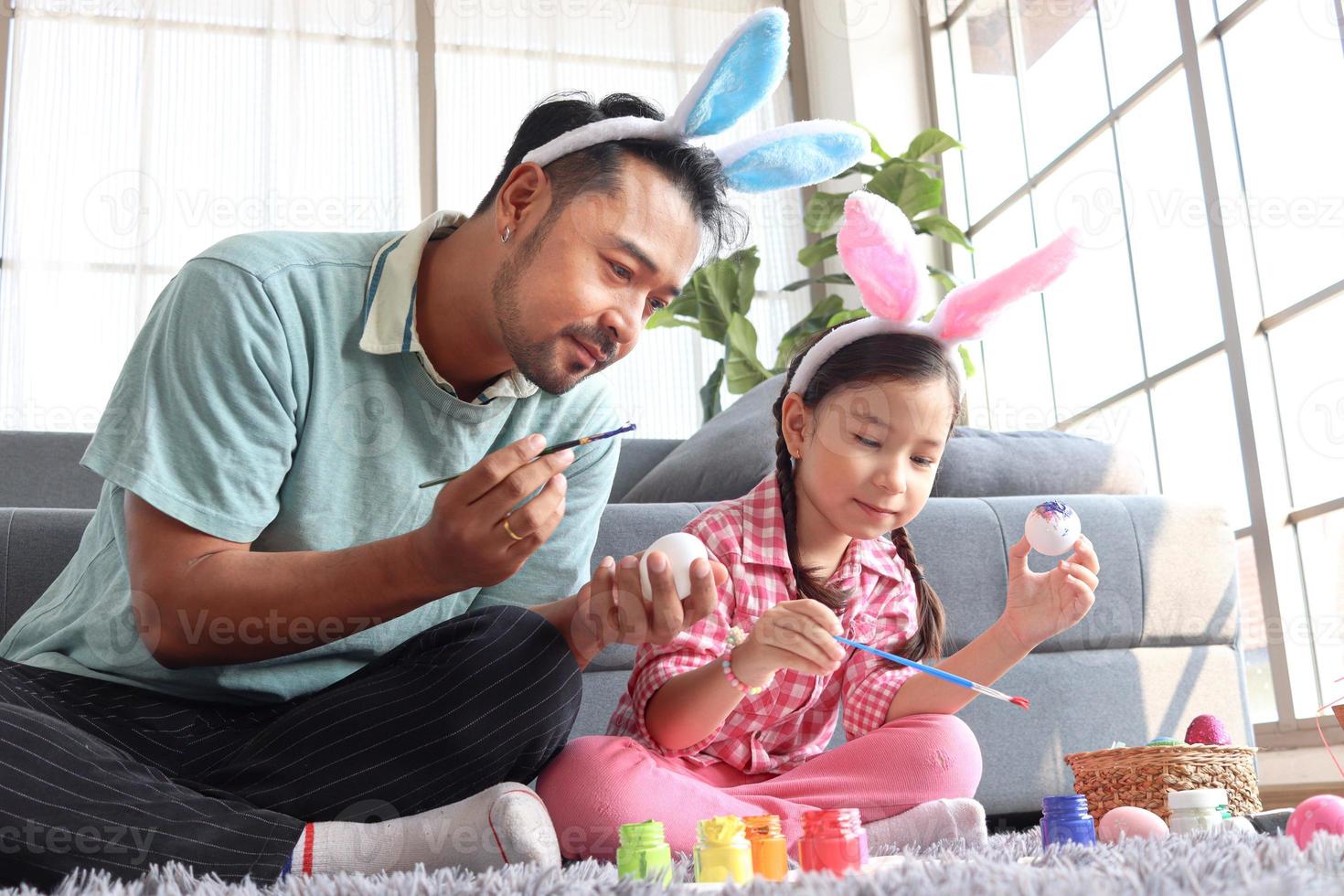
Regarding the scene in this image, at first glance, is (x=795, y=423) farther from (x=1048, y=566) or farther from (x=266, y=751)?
(x=266, y=751)

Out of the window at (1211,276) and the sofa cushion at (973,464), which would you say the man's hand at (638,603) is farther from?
the window at (1211,276)

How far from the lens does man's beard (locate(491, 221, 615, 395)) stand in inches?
47.1

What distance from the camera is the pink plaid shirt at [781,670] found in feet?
4.40

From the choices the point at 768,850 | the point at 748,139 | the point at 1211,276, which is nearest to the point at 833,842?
the point at 768,850

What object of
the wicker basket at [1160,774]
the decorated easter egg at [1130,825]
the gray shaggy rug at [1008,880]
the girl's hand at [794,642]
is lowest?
the decorated easter egg at [1130,825]

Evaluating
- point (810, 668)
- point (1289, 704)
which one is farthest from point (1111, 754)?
point (1289, 704)

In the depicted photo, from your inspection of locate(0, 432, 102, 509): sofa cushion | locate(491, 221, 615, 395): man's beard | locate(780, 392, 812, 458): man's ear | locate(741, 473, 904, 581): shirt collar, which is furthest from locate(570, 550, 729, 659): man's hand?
locate(0, 432, 102, 509): sofa cushion

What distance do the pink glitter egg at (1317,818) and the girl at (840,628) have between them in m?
0.31

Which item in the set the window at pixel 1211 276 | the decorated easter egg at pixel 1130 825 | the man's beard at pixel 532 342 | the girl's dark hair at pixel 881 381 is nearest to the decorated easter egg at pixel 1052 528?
the girl's dark hair at pixel 881 381

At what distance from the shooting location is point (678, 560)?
112 centimetres

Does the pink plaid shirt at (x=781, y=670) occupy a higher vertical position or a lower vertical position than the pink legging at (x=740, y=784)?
higher

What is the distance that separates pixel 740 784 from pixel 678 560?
1.29ft

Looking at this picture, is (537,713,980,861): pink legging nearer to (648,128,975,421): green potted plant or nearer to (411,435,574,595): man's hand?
(411,435,574,595): man's hand

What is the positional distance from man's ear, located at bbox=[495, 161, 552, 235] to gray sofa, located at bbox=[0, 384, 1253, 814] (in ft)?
1.60
